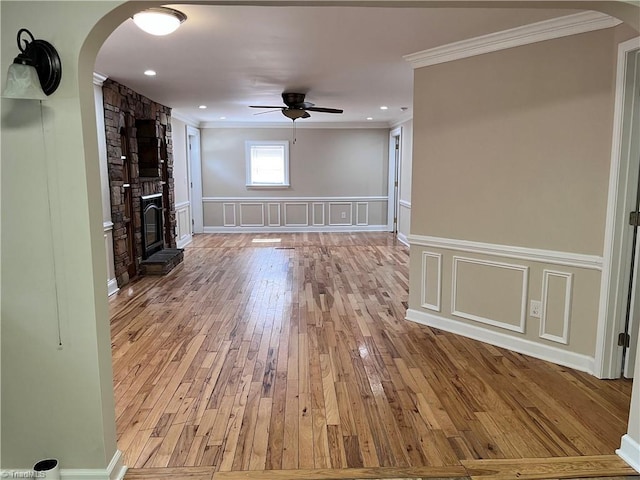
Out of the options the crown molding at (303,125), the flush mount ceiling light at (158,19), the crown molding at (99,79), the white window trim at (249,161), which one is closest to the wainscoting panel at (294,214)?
the white window trim at (249,161)

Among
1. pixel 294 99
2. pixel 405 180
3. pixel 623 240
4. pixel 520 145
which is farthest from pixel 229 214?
pixel 623 240

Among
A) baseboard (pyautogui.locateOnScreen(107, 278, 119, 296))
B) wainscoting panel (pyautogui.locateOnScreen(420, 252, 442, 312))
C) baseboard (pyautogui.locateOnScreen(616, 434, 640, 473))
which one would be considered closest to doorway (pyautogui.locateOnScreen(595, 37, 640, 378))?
baseboard (pyautogui.locateOnScreen(616, 434, 640, 473))

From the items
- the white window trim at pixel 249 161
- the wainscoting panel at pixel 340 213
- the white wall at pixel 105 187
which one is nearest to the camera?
the white wall at pixel 105 187

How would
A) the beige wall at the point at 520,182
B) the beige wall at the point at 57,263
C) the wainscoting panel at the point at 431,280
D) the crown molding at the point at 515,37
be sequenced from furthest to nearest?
1. the wainscoting panel at the point at 431,280
2. the beige wall at the point at 520,182
3. the crown molding at the point at 515,37
4. the beige wall at the point at 57,263

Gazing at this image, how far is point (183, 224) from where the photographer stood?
28.1 ft

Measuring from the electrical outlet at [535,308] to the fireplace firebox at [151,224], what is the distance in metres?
4.82

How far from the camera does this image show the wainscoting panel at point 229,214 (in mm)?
10094

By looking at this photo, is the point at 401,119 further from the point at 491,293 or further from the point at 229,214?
the point at 491,293

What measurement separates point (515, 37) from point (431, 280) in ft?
6.69

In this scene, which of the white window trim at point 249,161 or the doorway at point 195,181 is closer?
the doorway at point 195,181

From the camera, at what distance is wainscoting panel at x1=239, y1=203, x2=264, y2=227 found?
10.1 meters

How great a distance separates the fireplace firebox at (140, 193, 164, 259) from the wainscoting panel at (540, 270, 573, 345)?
491 cm

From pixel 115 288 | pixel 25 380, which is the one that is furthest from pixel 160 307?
pixel 25 380

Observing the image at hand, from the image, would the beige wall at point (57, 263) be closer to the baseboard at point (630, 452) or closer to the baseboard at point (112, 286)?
the baseboard at point (630, 452)
